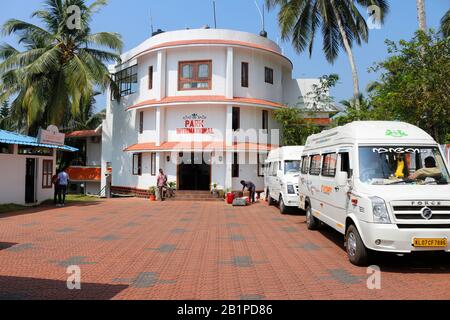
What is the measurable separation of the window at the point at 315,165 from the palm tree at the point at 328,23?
10959mm

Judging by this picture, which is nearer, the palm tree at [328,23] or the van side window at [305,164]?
the van side window at [305,164]

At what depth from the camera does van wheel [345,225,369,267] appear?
6.85m

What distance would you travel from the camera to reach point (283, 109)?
79.3 ft

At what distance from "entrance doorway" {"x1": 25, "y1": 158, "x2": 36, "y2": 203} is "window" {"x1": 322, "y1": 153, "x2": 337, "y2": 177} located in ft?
49.1

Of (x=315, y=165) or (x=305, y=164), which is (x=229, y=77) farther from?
(x=315, y=165)

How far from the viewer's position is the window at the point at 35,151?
701 inches

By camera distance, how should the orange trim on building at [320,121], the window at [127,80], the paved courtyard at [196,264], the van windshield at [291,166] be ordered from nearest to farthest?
the paved courtyard at [196,264] → the van windshield at [291,166] → the orange trim on building at [320,121] → the window at [127,80]

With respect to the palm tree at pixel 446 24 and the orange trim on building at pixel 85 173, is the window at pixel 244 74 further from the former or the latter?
the orange trim on building at pixel 85 173

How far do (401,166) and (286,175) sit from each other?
754cm

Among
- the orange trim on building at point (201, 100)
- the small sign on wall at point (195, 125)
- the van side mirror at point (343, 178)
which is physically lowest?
the van side mirror at point (343, 178)

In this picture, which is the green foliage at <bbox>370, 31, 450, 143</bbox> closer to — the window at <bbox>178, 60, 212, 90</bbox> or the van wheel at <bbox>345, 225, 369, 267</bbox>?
the van wheel at <bbox>345, 225, 369, 267</bbox>

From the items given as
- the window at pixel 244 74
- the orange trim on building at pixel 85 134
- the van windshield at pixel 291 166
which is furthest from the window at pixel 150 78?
the van windshield at pixel 291 166

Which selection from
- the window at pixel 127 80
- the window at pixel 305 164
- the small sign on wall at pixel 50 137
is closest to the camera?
the window at pixel 305 164
